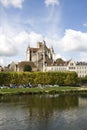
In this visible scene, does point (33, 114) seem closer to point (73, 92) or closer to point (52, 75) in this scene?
point (73, 92)

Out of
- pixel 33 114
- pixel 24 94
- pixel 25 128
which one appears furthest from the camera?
pixel 24 94

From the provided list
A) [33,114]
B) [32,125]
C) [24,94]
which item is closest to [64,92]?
[24,94]

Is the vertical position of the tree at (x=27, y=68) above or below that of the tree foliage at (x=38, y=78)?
above

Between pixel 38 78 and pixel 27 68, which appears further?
pixel 27 68

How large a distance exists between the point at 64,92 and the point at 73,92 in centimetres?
341

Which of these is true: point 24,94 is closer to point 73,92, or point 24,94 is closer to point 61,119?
point 73,92

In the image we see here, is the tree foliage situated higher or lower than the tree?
lower

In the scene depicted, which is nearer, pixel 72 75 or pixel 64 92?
pixel 64 92

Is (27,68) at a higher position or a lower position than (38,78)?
higher

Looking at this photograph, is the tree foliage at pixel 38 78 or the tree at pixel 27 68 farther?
the tree at pixel 27 68

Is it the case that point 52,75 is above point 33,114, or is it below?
above

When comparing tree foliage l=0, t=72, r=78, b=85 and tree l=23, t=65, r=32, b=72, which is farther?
tree l=23, t=65, r=32, b=72

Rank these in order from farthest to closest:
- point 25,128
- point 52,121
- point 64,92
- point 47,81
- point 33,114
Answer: point 47,81 → point 64,92 → point 33,114 → point 52,121 → point 25,128

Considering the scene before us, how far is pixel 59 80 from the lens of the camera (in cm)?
13988
